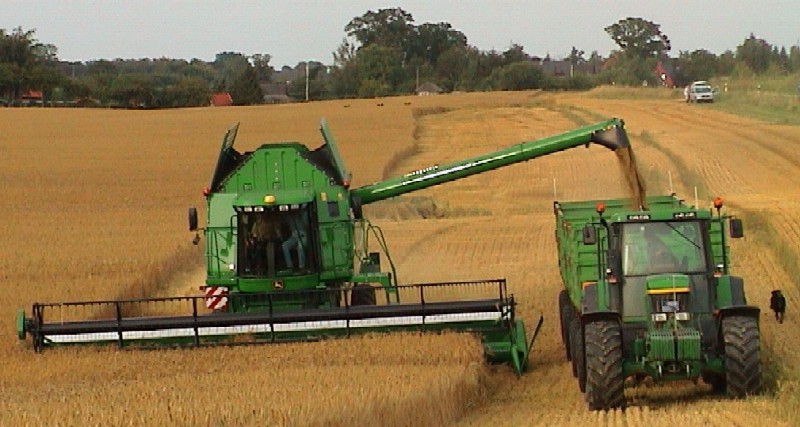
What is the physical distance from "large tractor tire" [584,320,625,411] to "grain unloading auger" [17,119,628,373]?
7.57ft

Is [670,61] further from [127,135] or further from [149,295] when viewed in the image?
[149,295]

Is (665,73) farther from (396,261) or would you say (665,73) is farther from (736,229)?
(736,229)

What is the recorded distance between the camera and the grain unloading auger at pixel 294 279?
42.5ft

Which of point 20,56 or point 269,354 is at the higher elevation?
point 20,56

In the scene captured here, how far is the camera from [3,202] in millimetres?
29375

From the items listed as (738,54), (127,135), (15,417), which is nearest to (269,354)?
(15,417)

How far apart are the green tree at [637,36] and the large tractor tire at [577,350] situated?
134 meters

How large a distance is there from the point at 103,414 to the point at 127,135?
160ft

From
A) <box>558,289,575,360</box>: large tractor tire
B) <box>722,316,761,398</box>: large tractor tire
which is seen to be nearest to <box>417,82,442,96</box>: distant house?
<box>558,289,575,360</box>: large tractor tire

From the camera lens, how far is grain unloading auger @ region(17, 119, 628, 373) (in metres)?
13.0

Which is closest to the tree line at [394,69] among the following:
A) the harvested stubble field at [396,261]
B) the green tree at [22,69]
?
the green tree at [22,69]

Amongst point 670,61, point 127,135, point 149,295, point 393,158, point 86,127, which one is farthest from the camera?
point 670,61

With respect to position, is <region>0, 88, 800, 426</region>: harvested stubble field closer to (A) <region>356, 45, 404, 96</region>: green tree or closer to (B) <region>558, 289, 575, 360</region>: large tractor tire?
(B) <region>558, 289, 575, 360</region>: large tractor tire

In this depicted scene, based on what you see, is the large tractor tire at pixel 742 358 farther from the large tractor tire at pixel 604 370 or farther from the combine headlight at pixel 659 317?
the large tractor tire at pixel 604 370
